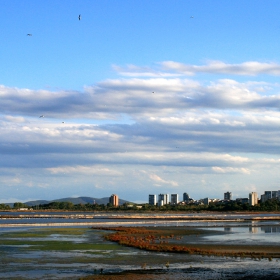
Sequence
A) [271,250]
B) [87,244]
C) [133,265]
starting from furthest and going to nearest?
[87,244]
[271,250]
[133,265]

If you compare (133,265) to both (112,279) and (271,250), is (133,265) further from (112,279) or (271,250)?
(271,250)

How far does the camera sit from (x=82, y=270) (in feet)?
121

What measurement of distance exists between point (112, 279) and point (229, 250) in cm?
2070

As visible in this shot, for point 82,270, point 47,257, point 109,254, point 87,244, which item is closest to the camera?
point 82,270

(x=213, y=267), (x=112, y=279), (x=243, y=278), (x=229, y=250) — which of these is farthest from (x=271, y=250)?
(x=112, y=279)

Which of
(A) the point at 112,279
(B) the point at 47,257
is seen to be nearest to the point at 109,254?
(B) the point at 47,257

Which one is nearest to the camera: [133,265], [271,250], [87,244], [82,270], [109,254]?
[82,270]

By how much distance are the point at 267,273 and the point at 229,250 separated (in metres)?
15.9

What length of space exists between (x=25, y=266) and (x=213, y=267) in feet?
45.4

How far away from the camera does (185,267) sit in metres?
38.3

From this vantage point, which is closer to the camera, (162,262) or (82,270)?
(82,270)

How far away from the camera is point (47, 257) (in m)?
44.3

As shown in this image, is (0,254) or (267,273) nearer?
(267,273)

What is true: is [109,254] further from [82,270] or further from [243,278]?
[243,278]
